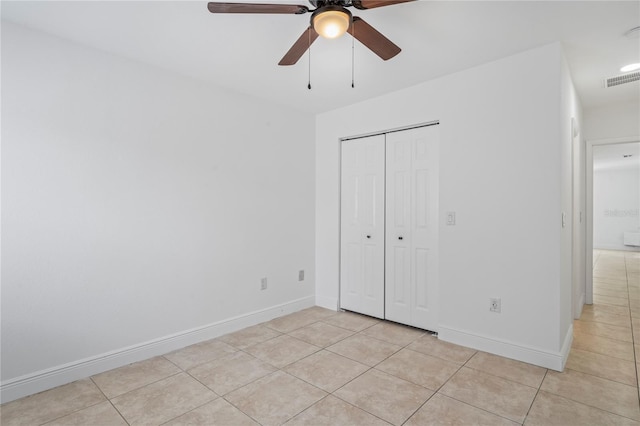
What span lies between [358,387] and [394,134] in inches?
97.0

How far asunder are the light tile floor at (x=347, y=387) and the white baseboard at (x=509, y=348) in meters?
0.06

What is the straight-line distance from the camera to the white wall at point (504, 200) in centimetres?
243

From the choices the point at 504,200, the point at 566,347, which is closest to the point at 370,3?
the point at 504,200

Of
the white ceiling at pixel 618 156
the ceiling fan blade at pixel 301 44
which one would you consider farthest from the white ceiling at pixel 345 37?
the white ceiling at pixel 618 156

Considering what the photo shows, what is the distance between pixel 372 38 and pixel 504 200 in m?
1.72

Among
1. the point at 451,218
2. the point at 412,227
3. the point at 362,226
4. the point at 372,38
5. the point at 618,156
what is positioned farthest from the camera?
the point at 618,156

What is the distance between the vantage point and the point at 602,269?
643cm

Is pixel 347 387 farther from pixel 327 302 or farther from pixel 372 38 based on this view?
pixel 372 38

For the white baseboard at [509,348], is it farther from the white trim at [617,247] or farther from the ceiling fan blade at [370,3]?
the white trim at [617,247]

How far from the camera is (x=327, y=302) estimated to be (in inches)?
159

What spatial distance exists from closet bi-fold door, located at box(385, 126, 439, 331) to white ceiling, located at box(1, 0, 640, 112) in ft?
2.23

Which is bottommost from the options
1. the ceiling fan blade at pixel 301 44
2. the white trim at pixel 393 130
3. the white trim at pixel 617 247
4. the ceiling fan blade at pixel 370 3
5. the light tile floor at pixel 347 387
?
the light tile floor at pixel 347 387

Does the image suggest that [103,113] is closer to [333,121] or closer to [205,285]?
[205,285]

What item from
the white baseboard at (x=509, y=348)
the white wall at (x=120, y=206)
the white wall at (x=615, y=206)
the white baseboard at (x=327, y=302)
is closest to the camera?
the white wall at (x=120, y=206)
